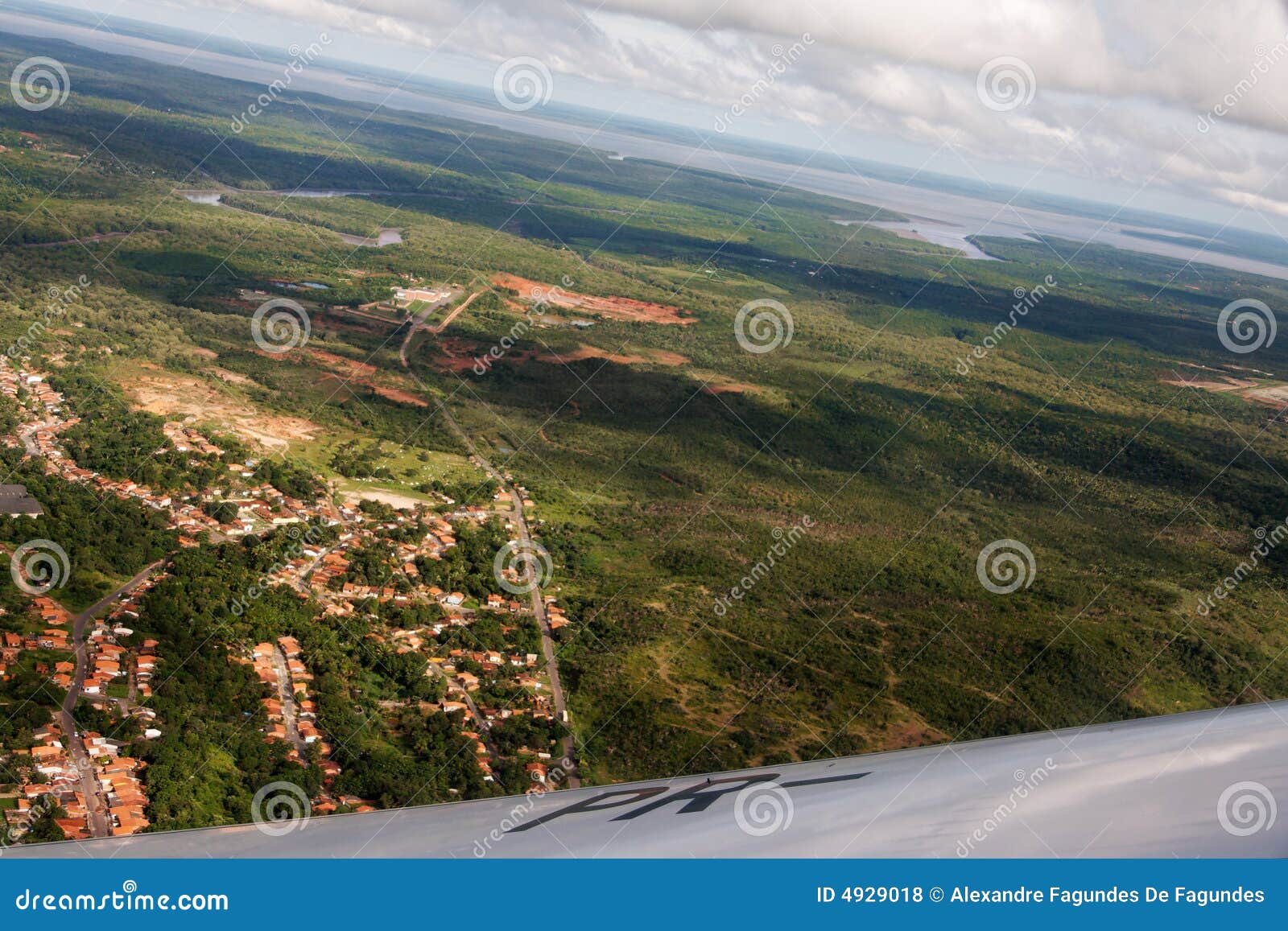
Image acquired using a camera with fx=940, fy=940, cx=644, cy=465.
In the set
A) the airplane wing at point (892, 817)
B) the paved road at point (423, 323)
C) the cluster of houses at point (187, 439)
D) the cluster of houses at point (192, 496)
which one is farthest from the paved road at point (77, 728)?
the paved road at point (423, 323)

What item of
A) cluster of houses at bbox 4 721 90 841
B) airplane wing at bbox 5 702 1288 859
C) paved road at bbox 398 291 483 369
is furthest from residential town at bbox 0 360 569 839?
paved road at bbox 398 291 483 369

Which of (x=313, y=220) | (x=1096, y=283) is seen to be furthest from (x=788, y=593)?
(x=1096, y=283)

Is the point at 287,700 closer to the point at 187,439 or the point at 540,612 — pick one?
the point at 540,612

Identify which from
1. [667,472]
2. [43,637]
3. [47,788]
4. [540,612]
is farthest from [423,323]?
[47,788]

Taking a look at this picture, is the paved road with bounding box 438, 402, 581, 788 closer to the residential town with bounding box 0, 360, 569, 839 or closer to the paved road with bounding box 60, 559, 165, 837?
the residential town with bounding box 0, 360, 569, 839

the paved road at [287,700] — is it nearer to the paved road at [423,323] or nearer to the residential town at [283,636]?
the residential town at [283,636]
